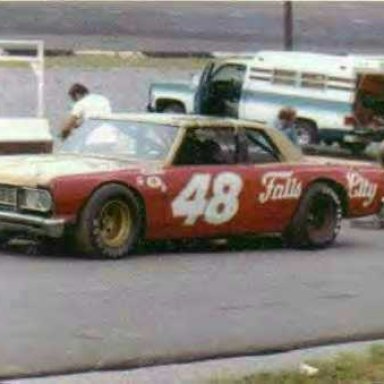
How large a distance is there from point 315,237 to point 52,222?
132 inches

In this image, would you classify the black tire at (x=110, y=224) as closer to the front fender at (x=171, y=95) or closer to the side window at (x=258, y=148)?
the side window at (x=258, y=148)

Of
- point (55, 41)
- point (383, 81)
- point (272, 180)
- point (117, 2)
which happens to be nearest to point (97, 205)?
point (272, 180)

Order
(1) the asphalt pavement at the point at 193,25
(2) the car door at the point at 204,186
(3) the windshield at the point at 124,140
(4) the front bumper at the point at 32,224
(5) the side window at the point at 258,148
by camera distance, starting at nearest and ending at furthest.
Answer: (4) the front bumper at the point at 32,224
(2) the car door at the point at 204,186
(3) the windshield at the point at 124,140
(5) the side window at the point at 258,148
(1) the asphalt pavement at the point at 193,25

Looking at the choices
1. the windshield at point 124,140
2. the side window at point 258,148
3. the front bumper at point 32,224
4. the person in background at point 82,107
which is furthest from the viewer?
the person in background at point 82,107

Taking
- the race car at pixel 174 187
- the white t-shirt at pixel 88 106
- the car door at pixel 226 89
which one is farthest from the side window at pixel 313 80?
the race car at pixel 174 187

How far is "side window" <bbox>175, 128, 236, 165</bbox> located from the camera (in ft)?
46.1

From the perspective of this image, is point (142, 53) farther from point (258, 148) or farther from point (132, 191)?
point (132, 191)

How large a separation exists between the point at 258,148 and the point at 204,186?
1.05 m

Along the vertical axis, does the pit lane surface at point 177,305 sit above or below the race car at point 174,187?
below

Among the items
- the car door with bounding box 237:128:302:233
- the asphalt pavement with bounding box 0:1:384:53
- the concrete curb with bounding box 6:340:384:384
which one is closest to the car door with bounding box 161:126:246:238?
the car door with bounding box 237:128:302:233

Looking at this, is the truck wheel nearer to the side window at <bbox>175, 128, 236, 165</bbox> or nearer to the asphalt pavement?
the asphalt pavement

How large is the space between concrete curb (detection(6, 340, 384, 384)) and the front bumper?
13.5ft

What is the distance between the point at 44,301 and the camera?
10.8 metres

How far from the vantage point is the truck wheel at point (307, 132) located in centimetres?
2969
